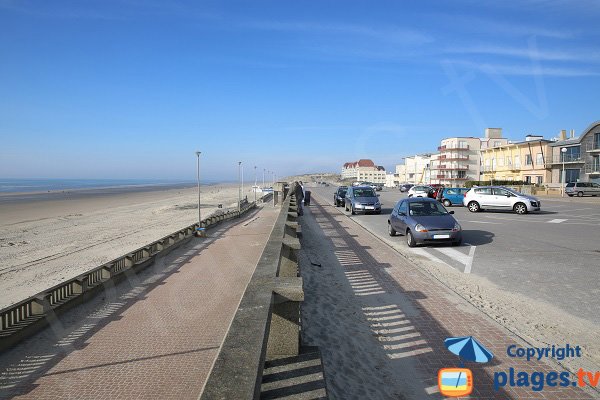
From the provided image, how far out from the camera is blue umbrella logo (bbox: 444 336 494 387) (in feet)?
14.2

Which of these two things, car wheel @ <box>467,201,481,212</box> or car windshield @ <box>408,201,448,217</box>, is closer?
car windshield @ <box>408,201,448,217</box>

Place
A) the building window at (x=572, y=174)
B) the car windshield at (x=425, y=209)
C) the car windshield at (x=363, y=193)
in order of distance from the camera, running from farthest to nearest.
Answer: the building window at (x=572, y=174) → the car windshield at (x=363, y=193) → the car windshield at (x=425, y=209)

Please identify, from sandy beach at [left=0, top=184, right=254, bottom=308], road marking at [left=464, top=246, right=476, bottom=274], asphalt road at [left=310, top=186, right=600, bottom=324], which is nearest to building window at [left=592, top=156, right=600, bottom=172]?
asphalt road at [left=310, top=186, right=600, bottom=324]

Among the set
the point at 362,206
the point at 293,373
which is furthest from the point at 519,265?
the point at 362,206

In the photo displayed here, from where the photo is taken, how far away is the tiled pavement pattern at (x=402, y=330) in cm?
405

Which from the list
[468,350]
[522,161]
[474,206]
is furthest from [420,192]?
[522,161]

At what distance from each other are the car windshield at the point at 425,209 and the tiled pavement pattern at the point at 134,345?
257 inches

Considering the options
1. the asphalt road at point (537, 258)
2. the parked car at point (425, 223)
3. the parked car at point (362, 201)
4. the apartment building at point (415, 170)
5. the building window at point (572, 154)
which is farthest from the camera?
the apartment building at point (415, 170)

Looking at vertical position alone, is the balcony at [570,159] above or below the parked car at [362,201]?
above

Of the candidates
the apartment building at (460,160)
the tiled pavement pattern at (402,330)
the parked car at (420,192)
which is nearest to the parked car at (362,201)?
the parked car at (420,192)

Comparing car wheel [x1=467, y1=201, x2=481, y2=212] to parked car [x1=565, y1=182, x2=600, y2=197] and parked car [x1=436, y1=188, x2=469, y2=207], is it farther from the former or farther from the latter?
parked car [x1=565, y1=182, x2=600, y2=197]

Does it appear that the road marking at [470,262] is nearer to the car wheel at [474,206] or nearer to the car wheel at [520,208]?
the car wheel at [520,208]

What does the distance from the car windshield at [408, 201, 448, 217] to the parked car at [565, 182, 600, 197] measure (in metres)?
36.2
